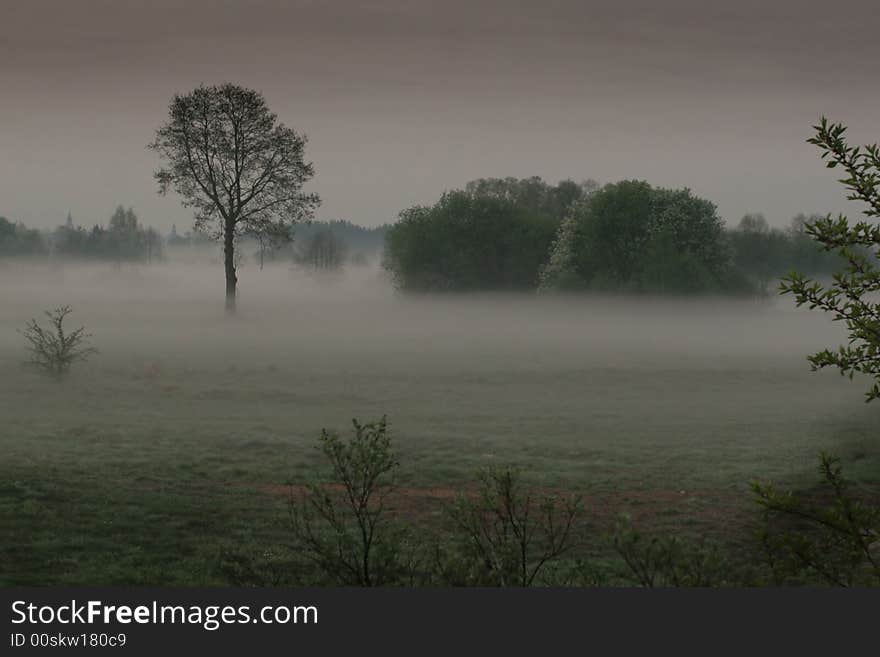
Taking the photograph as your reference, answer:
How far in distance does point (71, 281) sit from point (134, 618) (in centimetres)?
9681

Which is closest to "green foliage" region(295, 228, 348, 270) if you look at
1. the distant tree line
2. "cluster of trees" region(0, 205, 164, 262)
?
the distant tree line

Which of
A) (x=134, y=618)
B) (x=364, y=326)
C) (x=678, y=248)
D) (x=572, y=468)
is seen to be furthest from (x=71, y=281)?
(x=134, y=618)

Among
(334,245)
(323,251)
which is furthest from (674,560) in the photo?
(334,245)

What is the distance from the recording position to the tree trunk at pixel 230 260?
54.9 m

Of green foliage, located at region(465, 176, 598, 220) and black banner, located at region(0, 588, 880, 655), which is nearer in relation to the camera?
black banner, located at region(0, 588, 880, 655)

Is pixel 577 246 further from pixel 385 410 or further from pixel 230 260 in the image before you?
pixel 385 410

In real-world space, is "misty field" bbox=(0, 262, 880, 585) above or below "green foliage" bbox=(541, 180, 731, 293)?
below

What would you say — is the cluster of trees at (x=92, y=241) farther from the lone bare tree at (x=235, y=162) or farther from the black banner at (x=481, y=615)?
the black banner at (x=481, y=615)

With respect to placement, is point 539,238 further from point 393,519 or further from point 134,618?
point 134,618

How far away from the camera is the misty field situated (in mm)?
17922

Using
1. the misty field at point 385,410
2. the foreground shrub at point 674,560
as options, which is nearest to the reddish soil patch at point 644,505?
the misty field at point 385,410

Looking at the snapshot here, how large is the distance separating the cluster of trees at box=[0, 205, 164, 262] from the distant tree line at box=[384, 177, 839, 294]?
225 feet

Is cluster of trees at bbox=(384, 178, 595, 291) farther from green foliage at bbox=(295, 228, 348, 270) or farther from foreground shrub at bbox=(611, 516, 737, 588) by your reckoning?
foreground shrub at bbox=(611, 516, 737, 588)

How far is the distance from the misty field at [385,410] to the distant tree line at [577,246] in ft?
6.28
